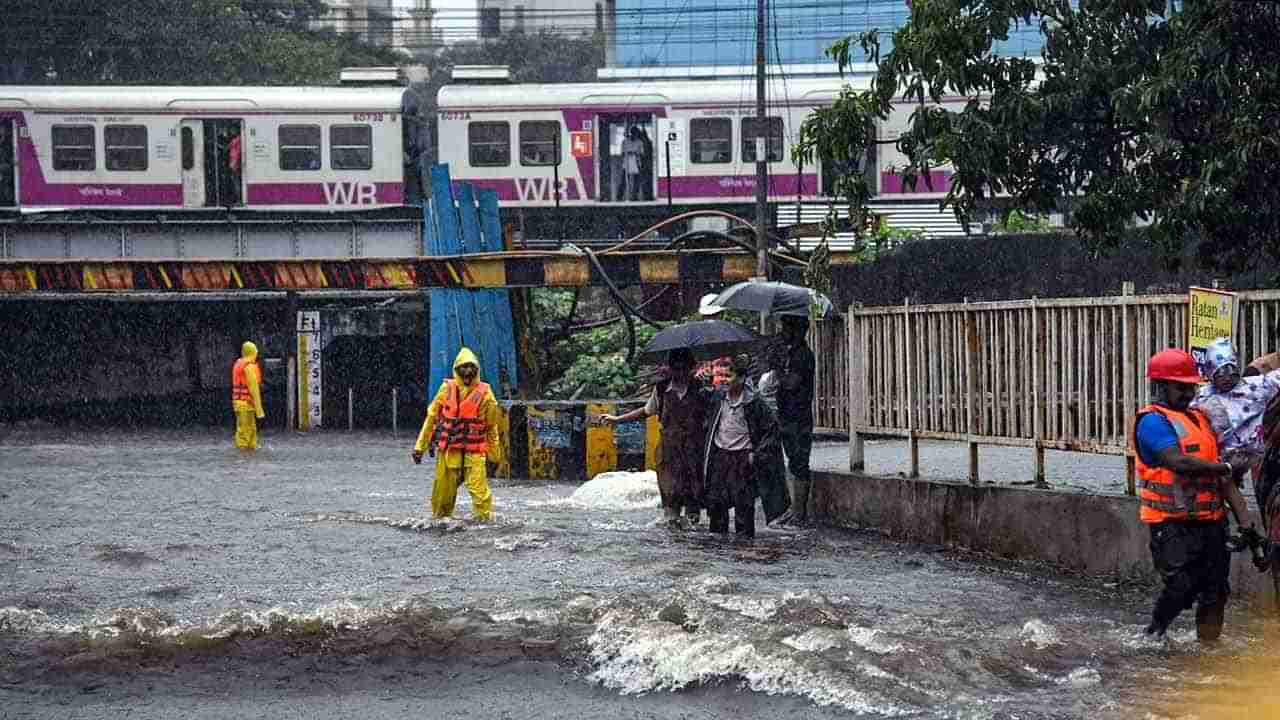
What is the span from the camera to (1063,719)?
7.49 m

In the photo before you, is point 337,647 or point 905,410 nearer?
point 337,647

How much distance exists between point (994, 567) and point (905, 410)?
2.27 metres

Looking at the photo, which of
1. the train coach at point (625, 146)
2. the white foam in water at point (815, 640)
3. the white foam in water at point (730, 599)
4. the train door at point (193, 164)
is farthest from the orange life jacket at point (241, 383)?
the white foam in water at point (815, 640)

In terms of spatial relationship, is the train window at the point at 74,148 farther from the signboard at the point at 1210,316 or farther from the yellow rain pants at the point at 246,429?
the signboard at the point at 1210,316

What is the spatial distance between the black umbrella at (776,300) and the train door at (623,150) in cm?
1650

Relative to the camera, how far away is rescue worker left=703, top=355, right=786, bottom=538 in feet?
→ 46.0

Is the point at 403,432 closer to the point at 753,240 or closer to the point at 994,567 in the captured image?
the point at 753,240

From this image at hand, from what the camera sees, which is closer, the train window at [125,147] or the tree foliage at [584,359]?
the tree foliage at [584,359]

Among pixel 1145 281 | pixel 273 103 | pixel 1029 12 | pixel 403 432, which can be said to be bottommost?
pixel 403 432

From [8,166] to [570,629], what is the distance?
2620 centimetres

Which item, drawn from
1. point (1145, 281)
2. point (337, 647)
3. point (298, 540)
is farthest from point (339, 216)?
point (337, 647)

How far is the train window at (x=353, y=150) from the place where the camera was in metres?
32.3

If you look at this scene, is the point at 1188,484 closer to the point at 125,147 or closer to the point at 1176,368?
the point at 1176,368

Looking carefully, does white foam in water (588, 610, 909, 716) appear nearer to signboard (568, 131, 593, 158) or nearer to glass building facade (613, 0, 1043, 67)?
signboard (568, 131, 593, 158)
